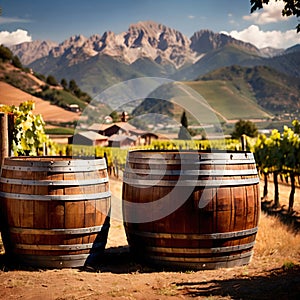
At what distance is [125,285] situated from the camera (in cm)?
476

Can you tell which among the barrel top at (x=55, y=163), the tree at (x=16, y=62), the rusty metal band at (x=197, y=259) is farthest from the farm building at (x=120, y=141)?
the tree at (x=16, y=62)

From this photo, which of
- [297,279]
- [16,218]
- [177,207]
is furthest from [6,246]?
[297,279]

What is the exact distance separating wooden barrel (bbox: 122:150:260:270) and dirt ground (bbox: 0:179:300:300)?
212mm

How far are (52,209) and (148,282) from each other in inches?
50.5

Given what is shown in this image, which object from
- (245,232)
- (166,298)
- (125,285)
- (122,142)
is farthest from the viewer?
Result: (122,142)

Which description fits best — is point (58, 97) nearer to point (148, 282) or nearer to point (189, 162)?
point (189, 162)

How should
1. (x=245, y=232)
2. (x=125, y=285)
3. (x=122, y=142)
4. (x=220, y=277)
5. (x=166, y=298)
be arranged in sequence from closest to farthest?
1. (x=166, y=298)
2. (x=125, y=285)
3. (x=220, y=277)
4. (x=245, y=232)
5. (x=122, y=142)

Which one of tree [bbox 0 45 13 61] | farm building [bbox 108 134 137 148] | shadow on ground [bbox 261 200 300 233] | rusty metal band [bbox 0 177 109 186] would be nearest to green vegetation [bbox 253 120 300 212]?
shadow on ground [bbox 261 200 300 233]

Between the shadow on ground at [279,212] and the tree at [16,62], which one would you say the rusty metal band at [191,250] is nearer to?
the shadow on ground at [279,212]

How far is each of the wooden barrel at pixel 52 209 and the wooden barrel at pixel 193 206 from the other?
50 centimetres

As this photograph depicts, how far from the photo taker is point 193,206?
5.18m

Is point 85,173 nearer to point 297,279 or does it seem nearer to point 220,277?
point 220,277

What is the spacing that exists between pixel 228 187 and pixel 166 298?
147cm

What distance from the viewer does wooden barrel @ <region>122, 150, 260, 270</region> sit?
5191mm
